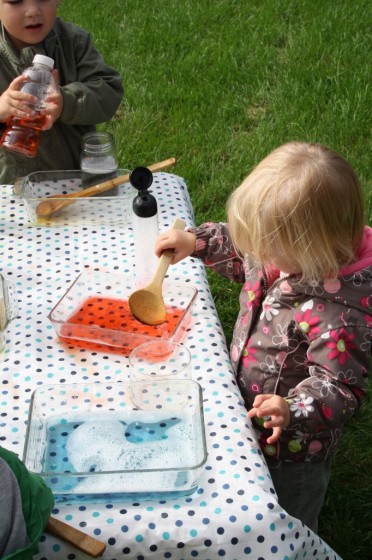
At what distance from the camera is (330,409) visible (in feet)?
4.48

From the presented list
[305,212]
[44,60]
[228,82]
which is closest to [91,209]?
[44,60]

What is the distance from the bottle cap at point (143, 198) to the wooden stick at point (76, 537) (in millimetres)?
692

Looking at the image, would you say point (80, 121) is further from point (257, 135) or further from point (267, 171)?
point (257, 135)

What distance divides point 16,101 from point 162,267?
63 centimetres

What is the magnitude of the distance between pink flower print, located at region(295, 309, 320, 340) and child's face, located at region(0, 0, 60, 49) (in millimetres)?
1141

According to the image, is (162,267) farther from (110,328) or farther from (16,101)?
(16,101)

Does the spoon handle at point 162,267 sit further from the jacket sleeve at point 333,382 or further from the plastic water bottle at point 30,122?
the plastic water bottle at point 30,122

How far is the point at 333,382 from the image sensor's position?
1.37m

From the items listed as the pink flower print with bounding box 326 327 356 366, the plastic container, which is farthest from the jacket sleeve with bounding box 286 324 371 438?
the plastic container

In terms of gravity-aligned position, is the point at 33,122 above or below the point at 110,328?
above

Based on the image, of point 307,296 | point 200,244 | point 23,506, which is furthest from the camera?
point 200,244

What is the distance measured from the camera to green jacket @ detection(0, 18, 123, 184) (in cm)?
217

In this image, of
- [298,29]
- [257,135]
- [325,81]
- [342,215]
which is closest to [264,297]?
[342,215]

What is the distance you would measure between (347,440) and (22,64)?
54.9 inches
